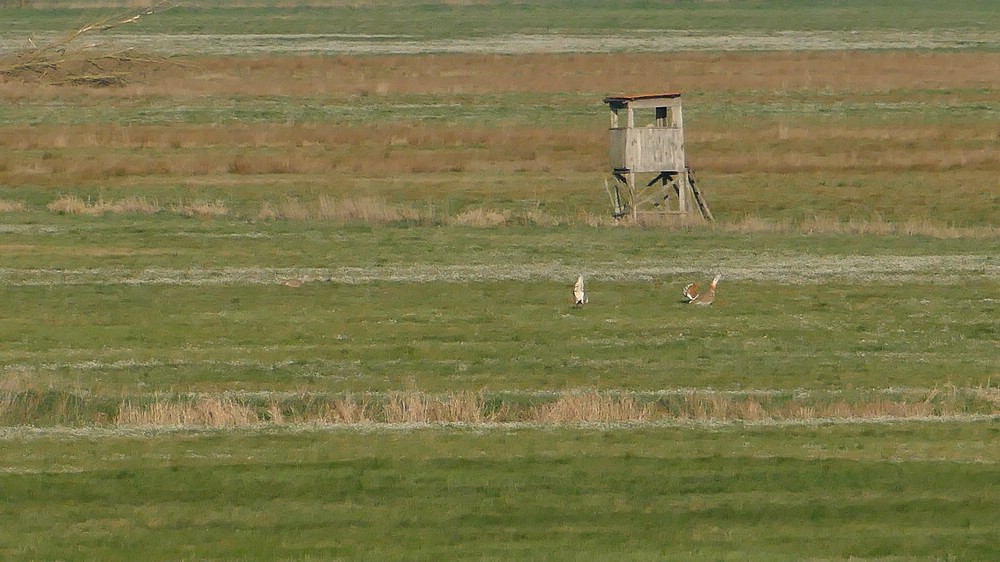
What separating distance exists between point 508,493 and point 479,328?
544 inches

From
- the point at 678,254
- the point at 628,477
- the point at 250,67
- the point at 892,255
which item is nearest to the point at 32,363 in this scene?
the point at 628,477

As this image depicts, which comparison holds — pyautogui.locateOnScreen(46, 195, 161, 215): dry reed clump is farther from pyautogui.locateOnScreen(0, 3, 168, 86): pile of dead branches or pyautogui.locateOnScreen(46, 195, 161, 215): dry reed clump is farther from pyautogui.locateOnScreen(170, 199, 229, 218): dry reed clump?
pyautogui.locateOnScreen(0, 3, 168, 86): pile of dead branches

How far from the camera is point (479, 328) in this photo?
2833 cm

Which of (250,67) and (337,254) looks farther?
(250,67)

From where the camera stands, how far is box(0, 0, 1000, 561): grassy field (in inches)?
538

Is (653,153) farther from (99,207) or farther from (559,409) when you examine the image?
(559,409)

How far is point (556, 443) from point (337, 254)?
2065 cm

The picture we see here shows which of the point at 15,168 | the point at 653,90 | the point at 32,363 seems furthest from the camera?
the point at 653,90

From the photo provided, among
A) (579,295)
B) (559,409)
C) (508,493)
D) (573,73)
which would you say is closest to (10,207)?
(579,295)

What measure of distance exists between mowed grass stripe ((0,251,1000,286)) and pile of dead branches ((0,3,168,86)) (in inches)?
962

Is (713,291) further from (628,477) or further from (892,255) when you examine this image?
(628,477)

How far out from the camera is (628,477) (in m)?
15.2

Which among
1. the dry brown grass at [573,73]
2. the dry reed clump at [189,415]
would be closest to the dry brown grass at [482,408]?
the dry reed clump at [189,415]

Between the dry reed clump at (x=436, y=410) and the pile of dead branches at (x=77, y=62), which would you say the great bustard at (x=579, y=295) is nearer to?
the dry reed clump at (x=436, y=410)
